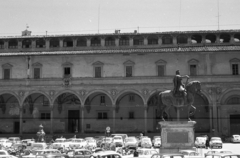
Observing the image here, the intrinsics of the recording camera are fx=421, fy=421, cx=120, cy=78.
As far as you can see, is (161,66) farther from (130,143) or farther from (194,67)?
(130,143)

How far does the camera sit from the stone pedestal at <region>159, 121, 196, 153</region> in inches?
951

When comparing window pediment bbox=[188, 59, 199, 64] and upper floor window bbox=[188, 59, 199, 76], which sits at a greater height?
window pediment bbox=[188, 59, 199, 64]

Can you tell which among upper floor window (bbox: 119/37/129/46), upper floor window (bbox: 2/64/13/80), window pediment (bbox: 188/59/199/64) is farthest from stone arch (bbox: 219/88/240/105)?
upper floor window (bbox: 2/64/13/80)

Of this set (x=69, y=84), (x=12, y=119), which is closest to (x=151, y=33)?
(x=69, y=84)

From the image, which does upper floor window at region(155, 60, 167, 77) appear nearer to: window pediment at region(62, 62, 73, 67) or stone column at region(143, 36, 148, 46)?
stone column at region(143, 36, 148, 46)

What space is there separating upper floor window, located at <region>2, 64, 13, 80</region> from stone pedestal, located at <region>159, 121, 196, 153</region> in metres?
29.3

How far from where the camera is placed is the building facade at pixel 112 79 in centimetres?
4588

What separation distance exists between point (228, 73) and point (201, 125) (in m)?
6.91

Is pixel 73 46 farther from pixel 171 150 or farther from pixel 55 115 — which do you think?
pixel 171 150

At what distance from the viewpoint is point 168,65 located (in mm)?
46781

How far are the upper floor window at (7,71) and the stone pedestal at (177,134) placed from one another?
2929cm

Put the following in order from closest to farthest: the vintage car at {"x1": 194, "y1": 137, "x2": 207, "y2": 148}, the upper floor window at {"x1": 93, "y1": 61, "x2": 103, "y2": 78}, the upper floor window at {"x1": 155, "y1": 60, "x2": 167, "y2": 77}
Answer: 1. the vintage car at {"x1": 194, "y1": 137, "x2": 207, "y2": 148}
2. the upper floor window at {"x1": 155, "y1": 60, "x2": 167, "y2": 77}
3. the upper floor window at {"x1": 93, "y1": 61, "x2": 103, "y2": 78}

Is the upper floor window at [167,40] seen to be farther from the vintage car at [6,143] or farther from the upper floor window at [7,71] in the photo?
the vintage car at [6,143]

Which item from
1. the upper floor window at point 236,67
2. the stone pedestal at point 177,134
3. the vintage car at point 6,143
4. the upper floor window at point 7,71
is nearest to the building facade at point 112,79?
the upper floor window at point 7,71
